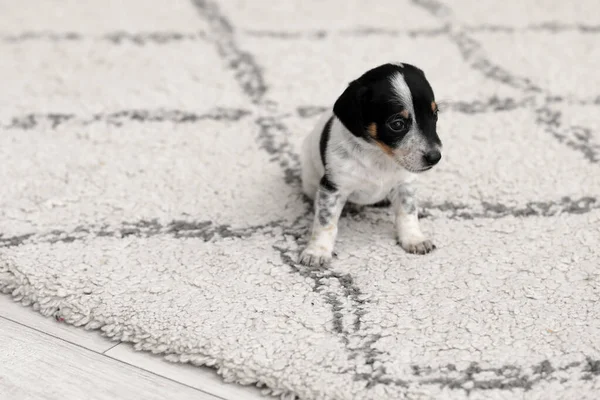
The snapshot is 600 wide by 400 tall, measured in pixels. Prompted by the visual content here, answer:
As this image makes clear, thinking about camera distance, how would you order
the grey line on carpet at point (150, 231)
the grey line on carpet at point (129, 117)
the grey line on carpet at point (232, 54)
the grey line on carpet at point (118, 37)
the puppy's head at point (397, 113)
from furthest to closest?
the grey line on carpet at point (118, 37) → the grey line on carpet at point (232, 54) → the grey line on carpet at point (129, 117) → the grey line on carpet at point (150, 231) → the puppy's head at point (397, 113)

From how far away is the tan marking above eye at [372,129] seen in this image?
5.31ft

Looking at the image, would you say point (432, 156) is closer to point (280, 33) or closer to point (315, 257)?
point (315, 257)

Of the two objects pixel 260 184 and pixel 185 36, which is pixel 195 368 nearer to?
pixel 260 184

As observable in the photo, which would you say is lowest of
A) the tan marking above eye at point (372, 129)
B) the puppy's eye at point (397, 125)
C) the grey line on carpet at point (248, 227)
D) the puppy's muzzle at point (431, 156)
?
the grey line on carpet at point (248, 227)

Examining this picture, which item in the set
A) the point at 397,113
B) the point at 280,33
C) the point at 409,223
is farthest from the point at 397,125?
the point at 280,33

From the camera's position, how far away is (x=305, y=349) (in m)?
1.46

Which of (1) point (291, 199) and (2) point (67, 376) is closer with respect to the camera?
(2) point (67, 376)

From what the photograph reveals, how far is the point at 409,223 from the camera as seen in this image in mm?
1788

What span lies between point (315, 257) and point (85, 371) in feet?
1.78

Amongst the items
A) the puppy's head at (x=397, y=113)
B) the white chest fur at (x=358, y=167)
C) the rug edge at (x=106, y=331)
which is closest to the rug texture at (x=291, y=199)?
the rug edge at (x=106, y=331)

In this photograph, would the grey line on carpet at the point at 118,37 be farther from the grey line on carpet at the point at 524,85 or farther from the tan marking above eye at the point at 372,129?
the tan marking above eye at the point at 372,129

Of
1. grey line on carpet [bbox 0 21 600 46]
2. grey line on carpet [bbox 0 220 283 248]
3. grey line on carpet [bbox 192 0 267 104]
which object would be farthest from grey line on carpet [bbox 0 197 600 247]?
grey line on carpet [bbox 0 21 600 46]

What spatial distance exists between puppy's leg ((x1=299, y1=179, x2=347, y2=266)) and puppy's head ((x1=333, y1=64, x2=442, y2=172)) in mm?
174

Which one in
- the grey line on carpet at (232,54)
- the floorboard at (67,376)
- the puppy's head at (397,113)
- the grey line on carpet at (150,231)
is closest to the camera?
the floorboard at (67,376)
